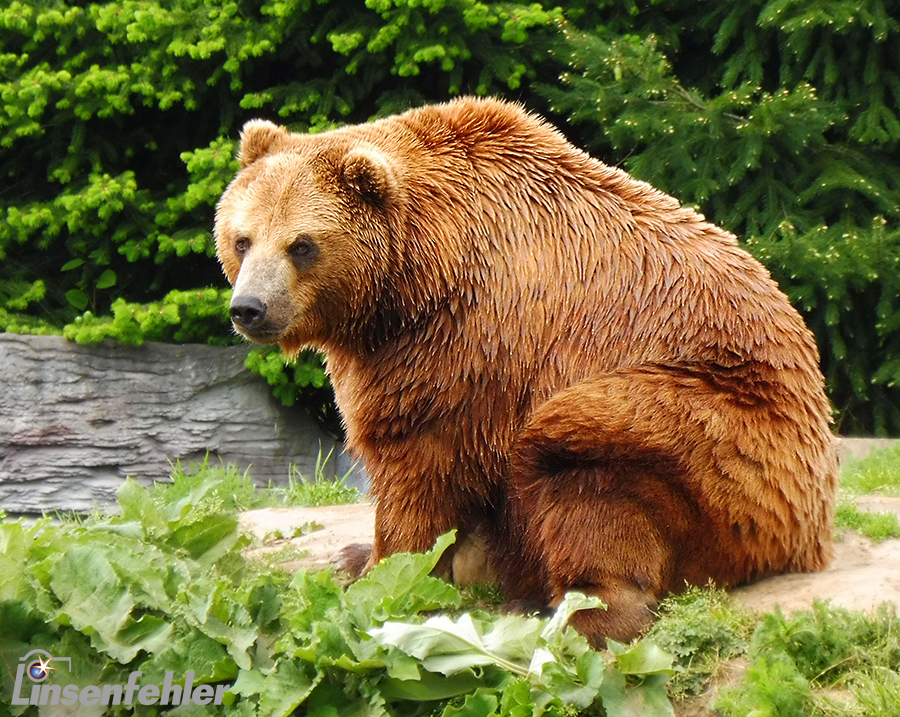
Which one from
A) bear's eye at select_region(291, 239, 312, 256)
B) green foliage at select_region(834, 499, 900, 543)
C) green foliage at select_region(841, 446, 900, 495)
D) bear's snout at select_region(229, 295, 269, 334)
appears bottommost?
green foliage at select_region(841, 446, 900, 495)

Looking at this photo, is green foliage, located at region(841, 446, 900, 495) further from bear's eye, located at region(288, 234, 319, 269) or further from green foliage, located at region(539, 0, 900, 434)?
bear's eye, located at region(288, 234, 319, 269)

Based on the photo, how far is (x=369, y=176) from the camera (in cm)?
426

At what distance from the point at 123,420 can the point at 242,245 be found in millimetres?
4633

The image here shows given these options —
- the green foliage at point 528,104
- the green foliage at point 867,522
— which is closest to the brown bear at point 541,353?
the green foliage at point 867,522

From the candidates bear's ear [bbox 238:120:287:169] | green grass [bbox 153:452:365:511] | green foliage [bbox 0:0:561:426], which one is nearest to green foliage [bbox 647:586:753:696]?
bear's ear [bbox 238:120:287:169]

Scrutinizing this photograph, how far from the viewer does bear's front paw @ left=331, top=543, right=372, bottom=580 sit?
4.83 metres

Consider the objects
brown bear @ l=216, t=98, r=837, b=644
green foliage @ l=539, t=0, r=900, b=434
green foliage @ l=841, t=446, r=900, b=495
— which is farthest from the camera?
green foliage @ l=539, t=0, r=900, b=434

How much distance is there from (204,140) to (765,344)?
6.19 meters

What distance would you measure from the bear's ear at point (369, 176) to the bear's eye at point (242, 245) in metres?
0.47

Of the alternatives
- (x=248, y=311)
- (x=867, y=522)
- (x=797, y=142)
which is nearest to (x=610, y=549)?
(x=248, y=311)

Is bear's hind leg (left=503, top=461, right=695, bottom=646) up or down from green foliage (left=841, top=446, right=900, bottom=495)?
up

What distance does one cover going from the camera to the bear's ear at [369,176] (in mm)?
4258

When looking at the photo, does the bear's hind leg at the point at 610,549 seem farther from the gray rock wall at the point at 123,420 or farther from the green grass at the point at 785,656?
the gray rock wall at the point at 123,420

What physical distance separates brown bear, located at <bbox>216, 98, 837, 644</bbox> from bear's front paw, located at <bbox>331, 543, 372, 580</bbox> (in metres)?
0.29
